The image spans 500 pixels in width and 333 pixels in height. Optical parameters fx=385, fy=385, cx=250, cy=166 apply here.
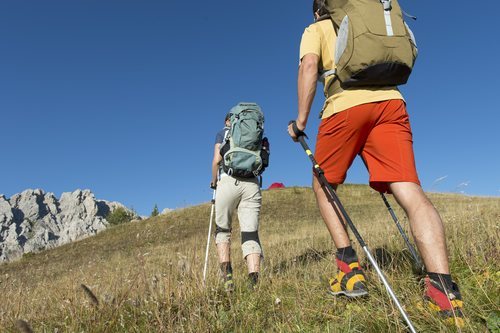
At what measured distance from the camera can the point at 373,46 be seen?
3053 millimetres

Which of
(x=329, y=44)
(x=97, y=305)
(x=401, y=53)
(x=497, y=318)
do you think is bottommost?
(x=497, y=318)

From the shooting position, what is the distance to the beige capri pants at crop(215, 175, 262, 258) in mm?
5316

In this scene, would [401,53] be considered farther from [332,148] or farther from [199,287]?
[199,287]

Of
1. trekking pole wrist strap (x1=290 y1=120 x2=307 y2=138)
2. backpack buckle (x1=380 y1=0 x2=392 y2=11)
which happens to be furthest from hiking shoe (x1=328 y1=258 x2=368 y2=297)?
backpack buckle (x1=380 y1=0 x2=392 y2=11)

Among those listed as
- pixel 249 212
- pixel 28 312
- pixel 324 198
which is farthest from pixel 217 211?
pixel 28 312

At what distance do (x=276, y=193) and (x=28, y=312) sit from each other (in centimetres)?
2706

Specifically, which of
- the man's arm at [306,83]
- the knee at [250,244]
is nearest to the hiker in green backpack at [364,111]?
the man's arm at [306,83]

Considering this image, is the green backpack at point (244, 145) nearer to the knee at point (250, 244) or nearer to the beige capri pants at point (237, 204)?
the beige capri pants at point (237, 204)

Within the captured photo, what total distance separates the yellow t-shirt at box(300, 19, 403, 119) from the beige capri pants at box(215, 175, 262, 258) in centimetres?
213

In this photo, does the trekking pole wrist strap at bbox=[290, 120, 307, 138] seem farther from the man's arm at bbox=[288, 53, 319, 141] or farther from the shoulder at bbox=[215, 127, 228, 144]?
the shoulder at bbox=[215, 127, 228, 144]

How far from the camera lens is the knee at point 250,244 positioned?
5.02m

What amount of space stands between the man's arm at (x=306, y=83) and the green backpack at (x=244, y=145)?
68.6 inches

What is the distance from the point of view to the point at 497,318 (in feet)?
7.58

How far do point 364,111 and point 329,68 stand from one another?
2.06 feet
